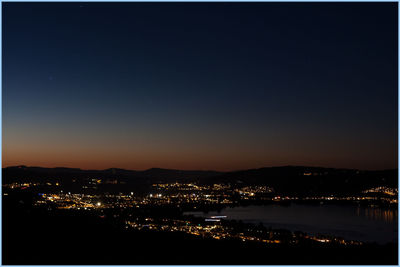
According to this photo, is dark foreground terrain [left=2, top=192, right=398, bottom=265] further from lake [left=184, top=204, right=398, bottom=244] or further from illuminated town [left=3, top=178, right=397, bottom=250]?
lake [left=184, top=204, right=398, bottom=244]

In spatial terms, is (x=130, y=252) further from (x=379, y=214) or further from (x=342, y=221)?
(x=379, y=214)

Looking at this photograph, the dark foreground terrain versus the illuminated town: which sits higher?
the dark foreground terrain

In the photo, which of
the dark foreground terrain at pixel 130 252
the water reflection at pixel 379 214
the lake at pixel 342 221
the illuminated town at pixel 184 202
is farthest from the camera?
the water reflection at pixel 379 214

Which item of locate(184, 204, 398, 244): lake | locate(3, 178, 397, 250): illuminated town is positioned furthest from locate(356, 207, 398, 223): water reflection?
locate(3, 178, 397, 250): illuminated town

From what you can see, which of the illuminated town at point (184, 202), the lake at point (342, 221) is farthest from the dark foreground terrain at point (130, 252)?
the lake at point (342, 221)

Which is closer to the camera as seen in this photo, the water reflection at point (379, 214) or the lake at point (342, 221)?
the lake at point (342, 221)

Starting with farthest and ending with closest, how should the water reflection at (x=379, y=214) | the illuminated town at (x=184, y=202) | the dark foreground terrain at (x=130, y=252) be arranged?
the water reflection at (x=379, y=214)
the illuminated town at (x=184, y=202)
the dark foreground terrain at (x=130, y=252)

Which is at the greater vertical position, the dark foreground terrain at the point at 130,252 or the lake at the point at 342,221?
the dark foreground terrain at the point at 130,252

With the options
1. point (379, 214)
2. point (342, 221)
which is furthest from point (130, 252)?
point (379, 214)

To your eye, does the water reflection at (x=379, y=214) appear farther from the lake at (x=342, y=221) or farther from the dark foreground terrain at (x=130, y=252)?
the dark foreground terrain at (x=130, y=252)
